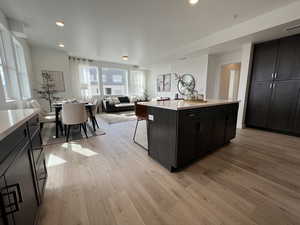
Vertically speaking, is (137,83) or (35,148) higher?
(137,83)

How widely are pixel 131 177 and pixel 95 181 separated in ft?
1.54

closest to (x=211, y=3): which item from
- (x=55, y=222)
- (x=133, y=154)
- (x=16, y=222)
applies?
(x=133, y=154)

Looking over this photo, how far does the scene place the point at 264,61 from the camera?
3432 millimetres

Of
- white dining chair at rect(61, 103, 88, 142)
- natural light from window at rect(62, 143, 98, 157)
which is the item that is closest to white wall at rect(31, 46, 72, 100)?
white dining chair at rect(61, 103, 88, 142)

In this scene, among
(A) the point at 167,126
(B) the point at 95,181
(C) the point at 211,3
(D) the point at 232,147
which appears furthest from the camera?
(D) the point at 232,147

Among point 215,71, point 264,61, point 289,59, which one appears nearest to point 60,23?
point 215,71

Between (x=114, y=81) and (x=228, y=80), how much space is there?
5.93m

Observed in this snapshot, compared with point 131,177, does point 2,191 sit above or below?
above

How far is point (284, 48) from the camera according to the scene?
122 inches

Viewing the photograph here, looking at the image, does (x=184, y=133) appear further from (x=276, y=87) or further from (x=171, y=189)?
(x=276, y=87)

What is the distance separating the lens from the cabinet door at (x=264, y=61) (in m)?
3.27

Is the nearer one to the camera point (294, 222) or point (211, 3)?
point (294, 222)

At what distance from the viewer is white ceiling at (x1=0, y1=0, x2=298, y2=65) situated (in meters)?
2.35

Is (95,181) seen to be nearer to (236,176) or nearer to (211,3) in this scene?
(236,176)
